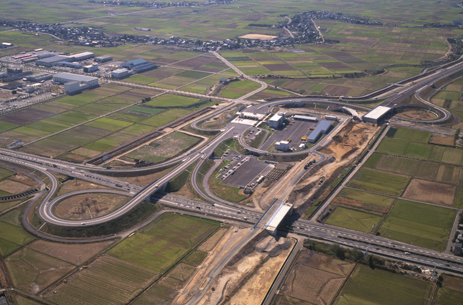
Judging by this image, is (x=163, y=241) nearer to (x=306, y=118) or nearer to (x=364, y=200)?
(x=364, y=200)

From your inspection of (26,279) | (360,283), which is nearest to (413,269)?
(360,283)

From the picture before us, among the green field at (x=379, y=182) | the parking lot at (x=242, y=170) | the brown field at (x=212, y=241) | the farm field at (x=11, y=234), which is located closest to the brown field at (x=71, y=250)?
the farm field at (x=11, y=234)

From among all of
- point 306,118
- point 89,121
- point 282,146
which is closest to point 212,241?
point 282,146

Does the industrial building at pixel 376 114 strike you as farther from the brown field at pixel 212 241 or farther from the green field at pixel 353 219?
the brown field at pixel 212 241

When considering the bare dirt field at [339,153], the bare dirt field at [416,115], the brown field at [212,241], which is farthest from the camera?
the bare dirt field at [416,115]

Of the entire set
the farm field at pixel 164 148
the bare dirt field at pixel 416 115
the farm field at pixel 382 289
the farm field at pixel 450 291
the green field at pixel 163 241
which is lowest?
the green field at pixel 163 241

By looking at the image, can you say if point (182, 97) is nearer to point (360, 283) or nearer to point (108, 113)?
point (108, 113)

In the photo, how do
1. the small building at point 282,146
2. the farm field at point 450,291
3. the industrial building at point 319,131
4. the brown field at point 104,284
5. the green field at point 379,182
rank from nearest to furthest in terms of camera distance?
the farm field at point 450,291, the brown field at point 104,284, the green field at point 379,182, the small building at point 282,146, the industrial building at point 319,131
